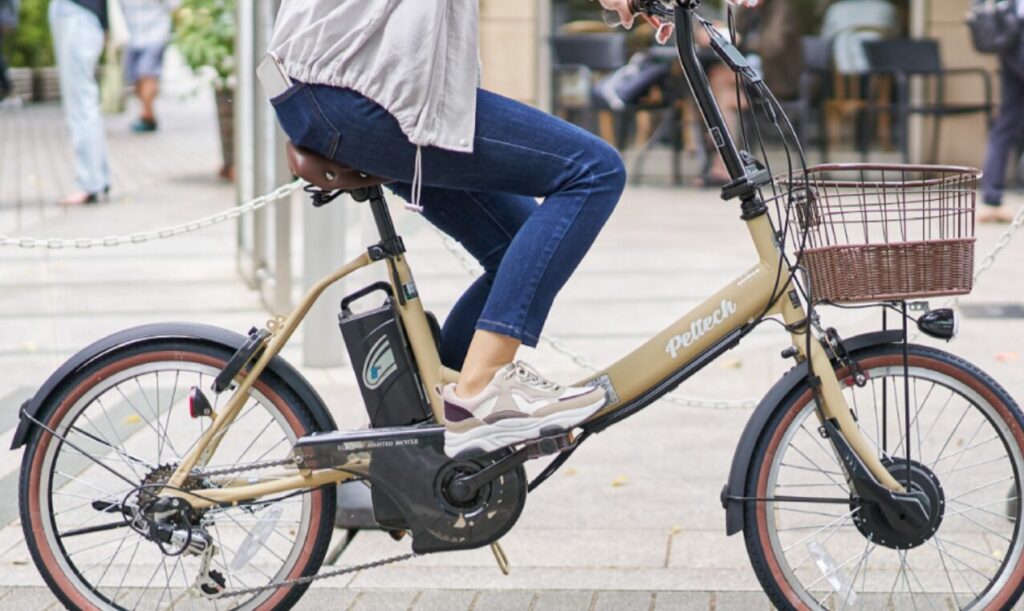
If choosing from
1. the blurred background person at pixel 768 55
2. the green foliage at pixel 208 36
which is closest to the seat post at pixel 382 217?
the green foliage at pixel 208 36

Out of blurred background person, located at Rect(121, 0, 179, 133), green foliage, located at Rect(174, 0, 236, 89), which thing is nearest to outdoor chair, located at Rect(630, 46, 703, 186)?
green foliage, located at Rect(174, 0, 236, 89)

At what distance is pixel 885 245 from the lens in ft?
10.8

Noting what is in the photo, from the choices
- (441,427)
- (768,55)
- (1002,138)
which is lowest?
(1002,138)

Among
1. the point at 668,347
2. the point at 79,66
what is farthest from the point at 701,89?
the point at 79,66

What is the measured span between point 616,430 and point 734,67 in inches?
104

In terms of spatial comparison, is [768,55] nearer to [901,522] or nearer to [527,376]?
[901,522]

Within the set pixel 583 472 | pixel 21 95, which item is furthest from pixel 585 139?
pixel 21 95

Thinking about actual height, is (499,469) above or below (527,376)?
below

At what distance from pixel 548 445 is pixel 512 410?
12 centimetres

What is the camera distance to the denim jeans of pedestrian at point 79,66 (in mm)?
10836

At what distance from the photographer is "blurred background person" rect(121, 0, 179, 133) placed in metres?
16.5

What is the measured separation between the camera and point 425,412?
355cm

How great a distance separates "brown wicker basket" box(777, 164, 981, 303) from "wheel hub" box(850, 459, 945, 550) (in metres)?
0.41

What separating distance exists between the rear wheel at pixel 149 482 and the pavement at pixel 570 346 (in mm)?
339
